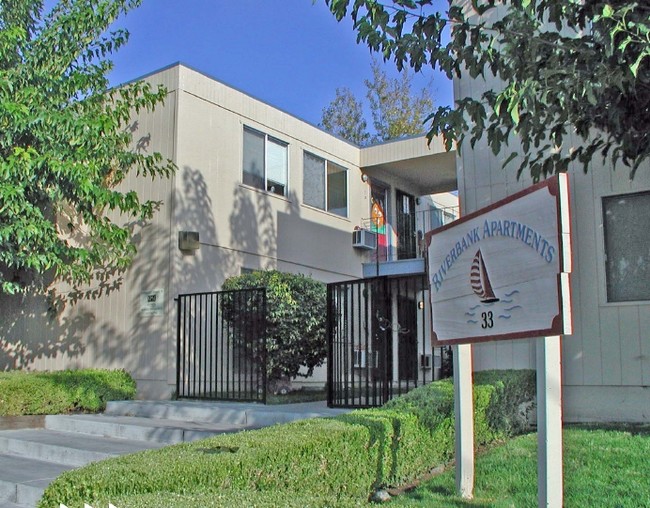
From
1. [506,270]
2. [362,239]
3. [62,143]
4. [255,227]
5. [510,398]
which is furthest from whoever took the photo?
[362,239]

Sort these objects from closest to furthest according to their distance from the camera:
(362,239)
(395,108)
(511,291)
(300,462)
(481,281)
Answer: (511,291)
(300,462)
(481,281)
(362,239)
(395,108)

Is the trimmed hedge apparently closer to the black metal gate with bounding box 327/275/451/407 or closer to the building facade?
the black metal gate with bounding box 327/275/451/407

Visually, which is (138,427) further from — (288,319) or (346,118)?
(346,118)

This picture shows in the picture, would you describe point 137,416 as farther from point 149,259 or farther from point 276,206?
point 276,206

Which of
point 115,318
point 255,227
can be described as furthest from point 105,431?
point 255,227

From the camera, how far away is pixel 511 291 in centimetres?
430

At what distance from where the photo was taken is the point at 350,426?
5137 mm

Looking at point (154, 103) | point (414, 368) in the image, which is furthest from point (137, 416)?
point (154, 103)

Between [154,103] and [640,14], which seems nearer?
[640,14]

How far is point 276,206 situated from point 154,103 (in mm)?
3418

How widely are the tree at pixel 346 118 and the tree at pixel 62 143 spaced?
20154mm

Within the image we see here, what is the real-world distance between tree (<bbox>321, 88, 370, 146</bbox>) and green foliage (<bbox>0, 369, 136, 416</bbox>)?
2230 cm

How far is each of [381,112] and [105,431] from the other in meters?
24.8

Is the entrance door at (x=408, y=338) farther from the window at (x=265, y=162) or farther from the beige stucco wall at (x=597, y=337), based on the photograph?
the window at (x=265, y=162)
